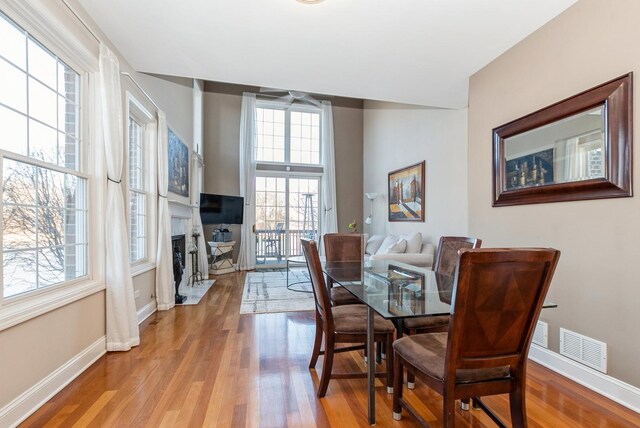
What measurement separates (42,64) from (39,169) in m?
0.70

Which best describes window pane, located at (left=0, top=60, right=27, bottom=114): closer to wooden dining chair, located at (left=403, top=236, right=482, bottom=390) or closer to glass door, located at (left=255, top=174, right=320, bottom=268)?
wooden dining chair, located at (left=403, top=236, right=482, bottom=390)

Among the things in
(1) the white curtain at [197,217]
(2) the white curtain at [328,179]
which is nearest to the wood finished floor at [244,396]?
(1) the white curtain at [197,217]

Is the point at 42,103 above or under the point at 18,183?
above

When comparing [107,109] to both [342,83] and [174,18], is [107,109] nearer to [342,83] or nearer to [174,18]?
[174,18]

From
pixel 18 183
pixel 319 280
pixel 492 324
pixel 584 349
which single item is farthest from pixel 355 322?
pixel 18 183

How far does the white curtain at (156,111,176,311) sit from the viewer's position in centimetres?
372

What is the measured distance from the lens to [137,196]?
3521mm

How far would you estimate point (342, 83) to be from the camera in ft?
10.9

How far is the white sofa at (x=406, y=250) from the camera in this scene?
4.21m

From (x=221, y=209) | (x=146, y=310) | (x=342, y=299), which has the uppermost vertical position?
(x=221, y=209)

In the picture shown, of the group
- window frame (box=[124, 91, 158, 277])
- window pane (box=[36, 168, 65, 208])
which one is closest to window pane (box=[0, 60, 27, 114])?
window pane (box=[36, 168, 65, 208])

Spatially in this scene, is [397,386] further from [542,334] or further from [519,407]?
[542,334]

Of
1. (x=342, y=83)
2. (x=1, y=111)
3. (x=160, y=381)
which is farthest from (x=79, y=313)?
(x=342, y=83)

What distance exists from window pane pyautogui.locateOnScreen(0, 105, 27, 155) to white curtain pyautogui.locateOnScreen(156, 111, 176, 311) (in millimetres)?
1932
